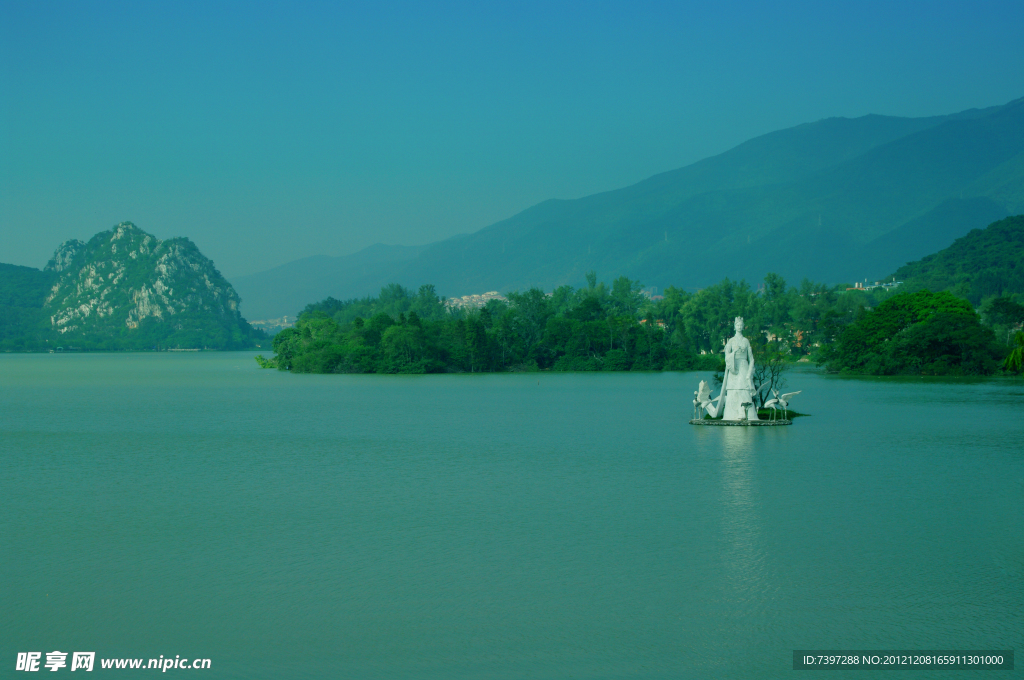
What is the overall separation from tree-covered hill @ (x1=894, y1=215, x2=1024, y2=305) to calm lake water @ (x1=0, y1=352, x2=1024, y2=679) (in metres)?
106

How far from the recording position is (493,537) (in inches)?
671

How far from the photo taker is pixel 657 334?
104 metres

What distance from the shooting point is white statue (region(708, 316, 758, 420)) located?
3578cm

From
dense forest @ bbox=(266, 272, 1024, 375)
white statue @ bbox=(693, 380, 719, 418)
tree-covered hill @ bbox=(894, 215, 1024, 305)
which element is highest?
tree-covered hill @ bbox=(894, 215, 1024, 305)

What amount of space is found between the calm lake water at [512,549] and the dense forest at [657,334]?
29.7 metres

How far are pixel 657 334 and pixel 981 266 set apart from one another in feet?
233

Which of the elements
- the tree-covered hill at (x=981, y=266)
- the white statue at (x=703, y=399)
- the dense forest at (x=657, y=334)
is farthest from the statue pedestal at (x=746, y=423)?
the tree-covered hill at (x=981, y=266)

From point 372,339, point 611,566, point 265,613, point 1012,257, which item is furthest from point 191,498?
point 1012,257

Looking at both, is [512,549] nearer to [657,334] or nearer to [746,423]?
[746,423]

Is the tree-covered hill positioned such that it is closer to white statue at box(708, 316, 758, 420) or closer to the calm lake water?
white statue at box(708, 316, 758, 420)

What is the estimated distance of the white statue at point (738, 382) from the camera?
35781 millimetres

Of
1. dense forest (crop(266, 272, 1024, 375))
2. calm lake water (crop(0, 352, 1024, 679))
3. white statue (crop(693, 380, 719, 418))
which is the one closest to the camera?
calm lake water (crop(0, 352, 1024, 679))

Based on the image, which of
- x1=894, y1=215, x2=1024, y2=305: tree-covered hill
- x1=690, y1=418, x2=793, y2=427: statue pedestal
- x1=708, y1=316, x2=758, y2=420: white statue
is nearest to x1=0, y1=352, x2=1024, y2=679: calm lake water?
x1=690, y1=418, x2=793, y2=427: statue pedestal

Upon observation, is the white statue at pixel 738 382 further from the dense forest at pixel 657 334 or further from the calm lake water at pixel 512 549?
the dense forest at pixel 657 334
